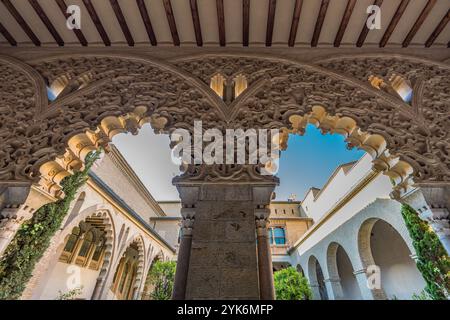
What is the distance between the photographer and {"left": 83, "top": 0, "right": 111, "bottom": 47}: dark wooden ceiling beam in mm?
3052

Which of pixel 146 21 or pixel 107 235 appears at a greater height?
pixel 146 21

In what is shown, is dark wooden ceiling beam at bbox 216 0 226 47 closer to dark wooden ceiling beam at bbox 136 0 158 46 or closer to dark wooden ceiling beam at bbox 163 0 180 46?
dark wooden ceiling beam at bbox 163 0 180 46

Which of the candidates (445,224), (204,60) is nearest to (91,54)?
(204,60)

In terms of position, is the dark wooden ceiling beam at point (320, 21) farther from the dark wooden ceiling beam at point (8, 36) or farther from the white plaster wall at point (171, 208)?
the white plaster wall at point (171, 208)

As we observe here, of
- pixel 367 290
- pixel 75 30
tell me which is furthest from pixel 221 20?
pixel 367 290

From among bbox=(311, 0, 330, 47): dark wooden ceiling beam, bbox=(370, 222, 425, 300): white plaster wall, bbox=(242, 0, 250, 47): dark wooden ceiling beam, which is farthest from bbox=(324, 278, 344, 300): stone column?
bbox=(242, 0, 250, 47): dark wooden ceiling beam

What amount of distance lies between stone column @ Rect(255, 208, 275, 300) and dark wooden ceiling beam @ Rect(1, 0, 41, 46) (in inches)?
157

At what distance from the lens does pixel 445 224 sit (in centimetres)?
229

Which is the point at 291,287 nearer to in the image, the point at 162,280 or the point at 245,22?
the point at 162,280

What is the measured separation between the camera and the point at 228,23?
3365 millimetres

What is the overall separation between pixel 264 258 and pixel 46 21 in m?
4.09
